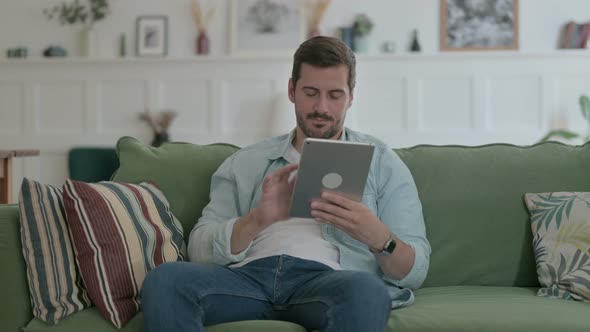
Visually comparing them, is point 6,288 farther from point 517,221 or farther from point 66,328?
point 517,221

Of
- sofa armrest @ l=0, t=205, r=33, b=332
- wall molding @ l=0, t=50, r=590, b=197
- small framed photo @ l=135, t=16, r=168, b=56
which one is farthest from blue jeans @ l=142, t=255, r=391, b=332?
small framed photo @ l=135, t=16, r=168, b=56

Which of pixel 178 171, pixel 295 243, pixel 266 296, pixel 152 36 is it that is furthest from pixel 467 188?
pixel 152 36

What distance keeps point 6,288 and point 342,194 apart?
2.70 ft

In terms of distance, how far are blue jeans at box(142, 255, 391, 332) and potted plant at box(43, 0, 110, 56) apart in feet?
15.1

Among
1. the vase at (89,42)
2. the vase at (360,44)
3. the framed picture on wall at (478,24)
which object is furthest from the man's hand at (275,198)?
the vase at (89,42)

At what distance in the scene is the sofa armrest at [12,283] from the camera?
5.62 feet

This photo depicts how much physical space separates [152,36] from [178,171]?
401cm

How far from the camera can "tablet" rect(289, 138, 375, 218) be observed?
160cm

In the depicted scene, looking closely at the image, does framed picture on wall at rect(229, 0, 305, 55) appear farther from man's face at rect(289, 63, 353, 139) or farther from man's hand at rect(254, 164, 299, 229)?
man's hand at rect(254, 164, 299, 229)

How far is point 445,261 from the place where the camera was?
2082 mm

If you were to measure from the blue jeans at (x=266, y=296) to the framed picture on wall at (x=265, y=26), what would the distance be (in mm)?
4148

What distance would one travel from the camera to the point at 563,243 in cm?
195

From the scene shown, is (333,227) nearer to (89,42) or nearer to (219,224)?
(219,224)

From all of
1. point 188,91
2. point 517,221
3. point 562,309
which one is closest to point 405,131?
point 188,91
